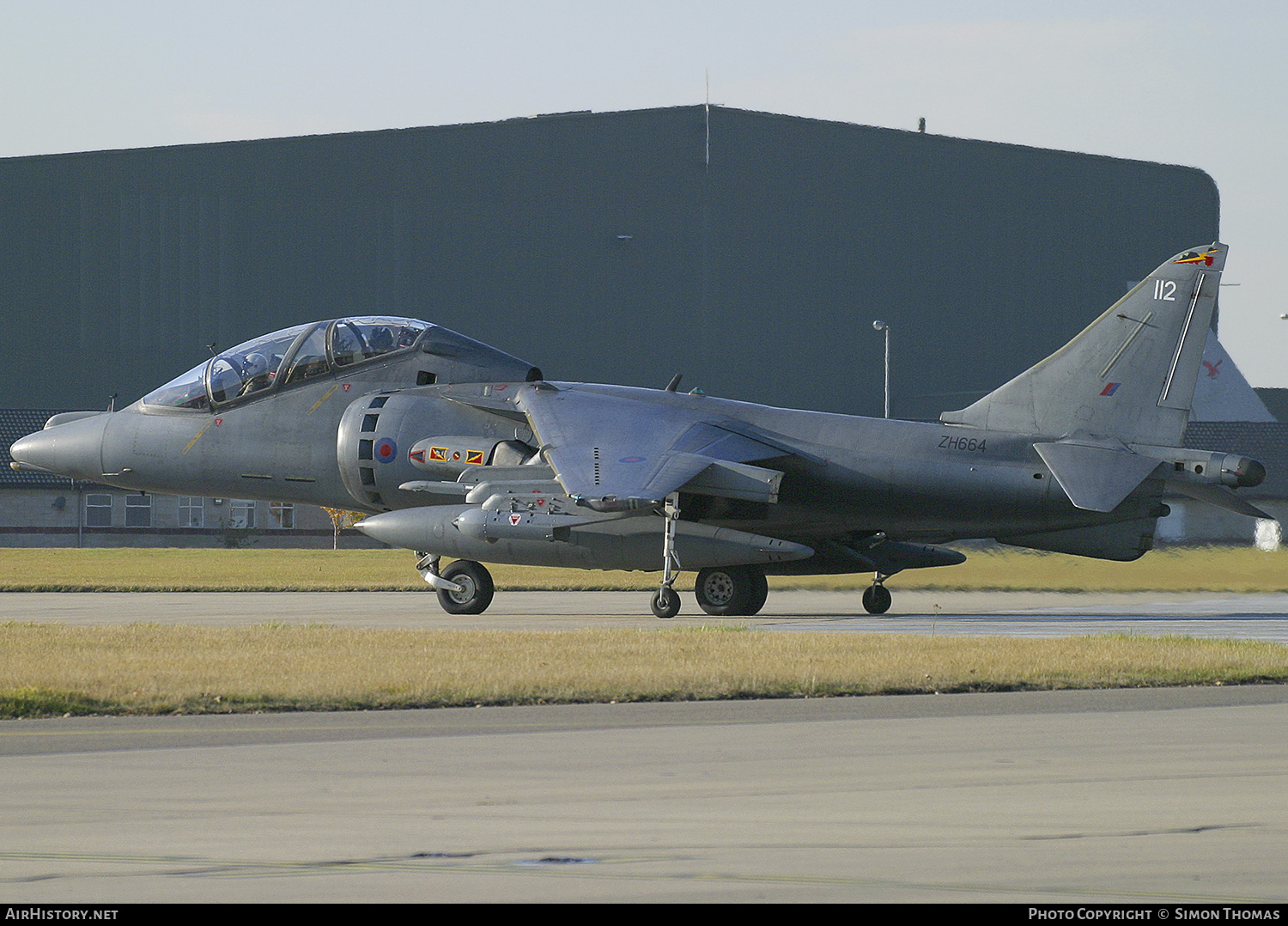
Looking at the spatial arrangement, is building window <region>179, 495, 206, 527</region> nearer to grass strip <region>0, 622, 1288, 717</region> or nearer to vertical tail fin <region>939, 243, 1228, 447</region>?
grass strip <region>0, 622, 1288, 717</region>

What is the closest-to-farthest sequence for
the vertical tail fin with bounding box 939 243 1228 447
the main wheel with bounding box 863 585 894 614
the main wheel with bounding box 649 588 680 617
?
1. the vertical tail fin with bounding box 939 243 1228 447
2. the main wheel with bounding box 649 588 680 617
3. the main wheel with bounding box 863 585 894 614

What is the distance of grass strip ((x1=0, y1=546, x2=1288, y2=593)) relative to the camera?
82.6ft

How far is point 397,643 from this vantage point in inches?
583

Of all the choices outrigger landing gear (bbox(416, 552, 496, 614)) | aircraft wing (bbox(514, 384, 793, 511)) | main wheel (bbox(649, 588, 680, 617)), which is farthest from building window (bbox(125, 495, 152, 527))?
main wheel (bbox(649, 588, 680, 617))

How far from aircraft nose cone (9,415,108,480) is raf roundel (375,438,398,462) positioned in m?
5.23

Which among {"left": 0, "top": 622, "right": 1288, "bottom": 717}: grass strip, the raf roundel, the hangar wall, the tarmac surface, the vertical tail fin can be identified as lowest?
{"left": 0, "top": 622, "right": 1288, "bottom": 717}: grass strip

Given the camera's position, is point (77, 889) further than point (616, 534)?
No

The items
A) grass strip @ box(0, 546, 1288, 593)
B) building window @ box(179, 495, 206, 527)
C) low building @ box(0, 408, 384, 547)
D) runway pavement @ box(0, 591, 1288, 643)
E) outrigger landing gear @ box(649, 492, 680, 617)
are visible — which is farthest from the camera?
building window @ box(179, 495, 206, 527)

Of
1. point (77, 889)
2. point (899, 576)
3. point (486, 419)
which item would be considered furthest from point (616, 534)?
point (77, 889)

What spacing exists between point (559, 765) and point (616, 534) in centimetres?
1229

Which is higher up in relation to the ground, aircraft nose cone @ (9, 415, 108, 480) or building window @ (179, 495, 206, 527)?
aircraft nose cone @ (9, 415, 108, 480)

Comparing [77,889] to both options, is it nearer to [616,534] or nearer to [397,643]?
[397,643]

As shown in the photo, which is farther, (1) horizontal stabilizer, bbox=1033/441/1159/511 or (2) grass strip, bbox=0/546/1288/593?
(2) grass strip, bbox=0/546/1288/593

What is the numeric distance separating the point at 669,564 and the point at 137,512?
153 ft
